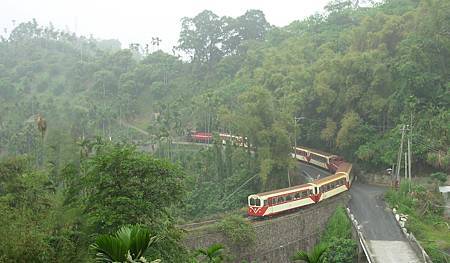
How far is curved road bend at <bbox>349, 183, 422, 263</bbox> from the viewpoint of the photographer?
22000 millimetres

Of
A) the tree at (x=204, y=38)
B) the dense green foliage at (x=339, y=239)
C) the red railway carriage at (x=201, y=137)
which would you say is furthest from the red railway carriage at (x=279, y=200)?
the tree at (x=204, y=38)

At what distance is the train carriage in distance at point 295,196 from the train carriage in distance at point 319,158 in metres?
5.63

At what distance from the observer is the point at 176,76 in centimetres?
7581

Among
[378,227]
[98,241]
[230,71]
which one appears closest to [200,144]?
[230,71]

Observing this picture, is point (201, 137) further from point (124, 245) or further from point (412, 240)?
point (124, 245)

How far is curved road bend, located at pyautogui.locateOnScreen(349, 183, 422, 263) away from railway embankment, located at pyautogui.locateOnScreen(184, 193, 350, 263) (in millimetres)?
1807

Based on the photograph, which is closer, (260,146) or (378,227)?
(378,227)

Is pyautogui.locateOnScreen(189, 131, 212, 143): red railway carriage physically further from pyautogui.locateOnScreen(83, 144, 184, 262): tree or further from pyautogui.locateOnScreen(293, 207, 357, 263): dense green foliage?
pyautogui.locateOnScreen(83, 144, 184, 262): tree

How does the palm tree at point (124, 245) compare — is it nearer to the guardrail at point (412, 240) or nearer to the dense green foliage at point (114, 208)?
the dense green foliage at point (114, 208)

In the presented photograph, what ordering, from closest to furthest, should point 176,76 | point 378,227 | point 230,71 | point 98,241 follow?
point 98,241 < point 378,227 < point 230,71 < point 176,76

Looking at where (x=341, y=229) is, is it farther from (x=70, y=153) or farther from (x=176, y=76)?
(x=176, y=76)

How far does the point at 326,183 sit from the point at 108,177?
18124 mm

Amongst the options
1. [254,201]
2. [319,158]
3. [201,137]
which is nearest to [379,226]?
[254,201]

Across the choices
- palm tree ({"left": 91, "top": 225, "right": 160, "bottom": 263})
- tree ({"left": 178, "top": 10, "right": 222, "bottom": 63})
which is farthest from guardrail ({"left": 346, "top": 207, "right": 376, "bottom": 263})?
tree ({"left": 178, "top": 10, "right": 222, "bottom": 63})
